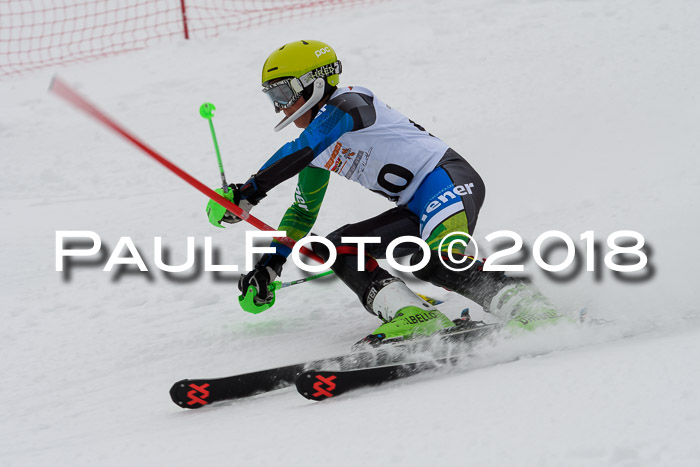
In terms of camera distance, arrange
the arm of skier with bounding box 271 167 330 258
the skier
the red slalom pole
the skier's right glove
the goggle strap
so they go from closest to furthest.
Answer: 1. the red slalom pole
2. the skier
3. the skier's right glove
4. the goggle strap
5. the arm of skier with bounding box 271 167 330 258

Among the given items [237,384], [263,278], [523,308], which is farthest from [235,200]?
[523,308]

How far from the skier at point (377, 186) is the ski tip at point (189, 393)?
821mm

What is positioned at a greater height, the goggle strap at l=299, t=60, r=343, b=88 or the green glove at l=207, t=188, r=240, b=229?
the goggle strap at l=299, t=60, r=343, b=88

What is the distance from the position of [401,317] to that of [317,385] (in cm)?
71

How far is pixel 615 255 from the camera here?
4645 mm

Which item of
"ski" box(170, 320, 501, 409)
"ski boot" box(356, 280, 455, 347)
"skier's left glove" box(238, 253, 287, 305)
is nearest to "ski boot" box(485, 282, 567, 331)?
"ski" box(170, 320, 501, 409)

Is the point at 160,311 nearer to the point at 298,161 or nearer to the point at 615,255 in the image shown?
the point at 298,161

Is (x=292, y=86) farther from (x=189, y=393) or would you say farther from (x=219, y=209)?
(x=189, y=393)

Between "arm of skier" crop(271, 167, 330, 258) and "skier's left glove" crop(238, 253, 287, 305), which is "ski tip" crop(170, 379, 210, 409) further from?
"arm of skier" crop(271, 167, 330, 258)

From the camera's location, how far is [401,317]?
144 inches

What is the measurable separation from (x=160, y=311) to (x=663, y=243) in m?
2.97

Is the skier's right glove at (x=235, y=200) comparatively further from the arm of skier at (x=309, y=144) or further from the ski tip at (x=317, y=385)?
the ski tip at (x=317, y=385)

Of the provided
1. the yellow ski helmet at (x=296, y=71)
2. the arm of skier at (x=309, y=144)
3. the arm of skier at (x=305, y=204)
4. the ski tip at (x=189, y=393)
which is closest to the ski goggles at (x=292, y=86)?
the yellow ski helmet at (x=296, y=71)

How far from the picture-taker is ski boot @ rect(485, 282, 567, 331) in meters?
3.40
